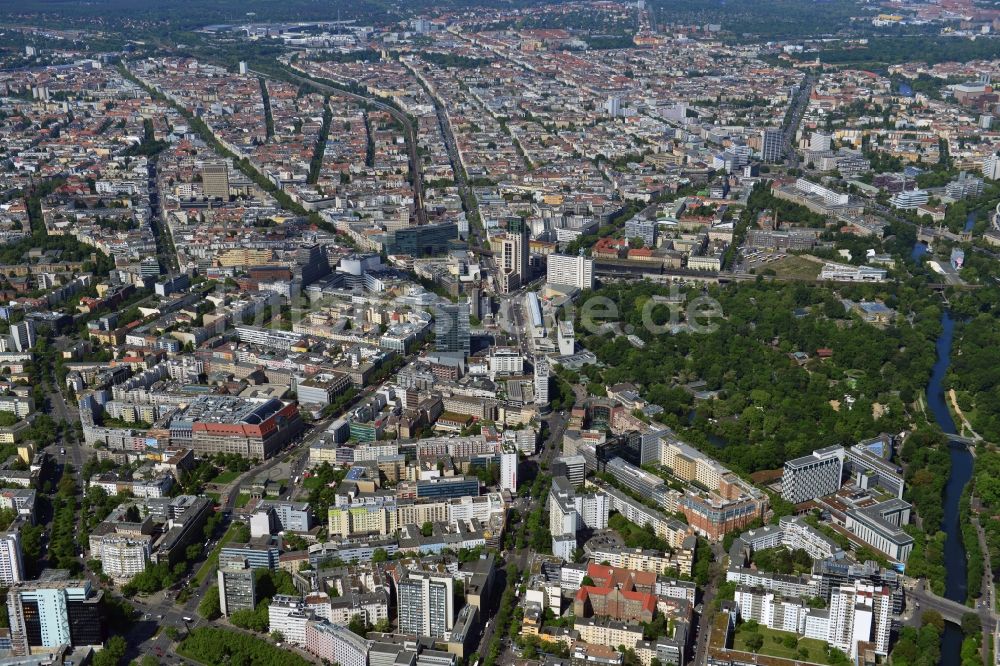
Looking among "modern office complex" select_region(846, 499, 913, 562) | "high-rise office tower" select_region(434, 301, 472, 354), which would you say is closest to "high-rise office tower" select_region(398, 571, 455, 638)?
"modern office complex" select_region(846, 499, 913, 562)

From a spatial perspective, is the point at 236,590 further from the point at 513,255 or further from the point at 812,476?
the point at 513,255

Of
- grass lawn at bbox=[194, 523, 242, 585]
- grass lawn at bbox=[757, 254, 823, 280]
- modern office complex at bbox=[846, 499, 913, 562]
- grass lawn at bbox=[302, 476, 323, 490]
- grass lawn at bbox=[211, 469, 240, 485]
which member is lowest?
grass lawn at bbox=[194, 523, 242, 585]

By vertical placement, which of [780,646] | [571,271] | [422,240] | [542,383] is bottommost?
[780,646]

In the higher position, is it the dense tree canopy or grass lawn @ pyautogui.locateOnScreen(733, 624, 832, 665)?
the dense tree canopy

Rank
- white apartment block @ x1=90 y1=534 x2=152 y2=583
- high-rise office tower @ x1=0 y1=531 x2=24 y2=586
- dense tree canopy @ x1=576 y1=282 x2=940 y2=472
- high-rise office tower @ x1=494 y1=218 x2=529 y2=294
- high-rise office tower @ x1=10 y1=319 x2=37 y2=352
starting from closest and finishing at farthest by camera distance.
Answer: high-rise office tower @ x1=0 y1=531 x2=24 y2=586, white apartment block @ x1=90 y1=534 x2=152 y2=583, dense tree canopy @ x1=576 y1=282 x2=940 y2=472, high-rise office tower @ x1=10 y1=319 x2=37 y2=352, high-rise office tower @ x1=494 y1=218 x2=529 y2=294

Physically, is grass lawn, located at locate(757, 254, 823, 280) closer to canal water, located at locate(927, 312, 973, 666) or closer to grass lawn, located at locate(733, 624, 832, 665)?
canal water, located at locate(927, 312, 973, 666)

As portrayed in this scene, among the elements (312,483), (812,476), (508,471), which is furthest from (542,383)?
(812,476)
